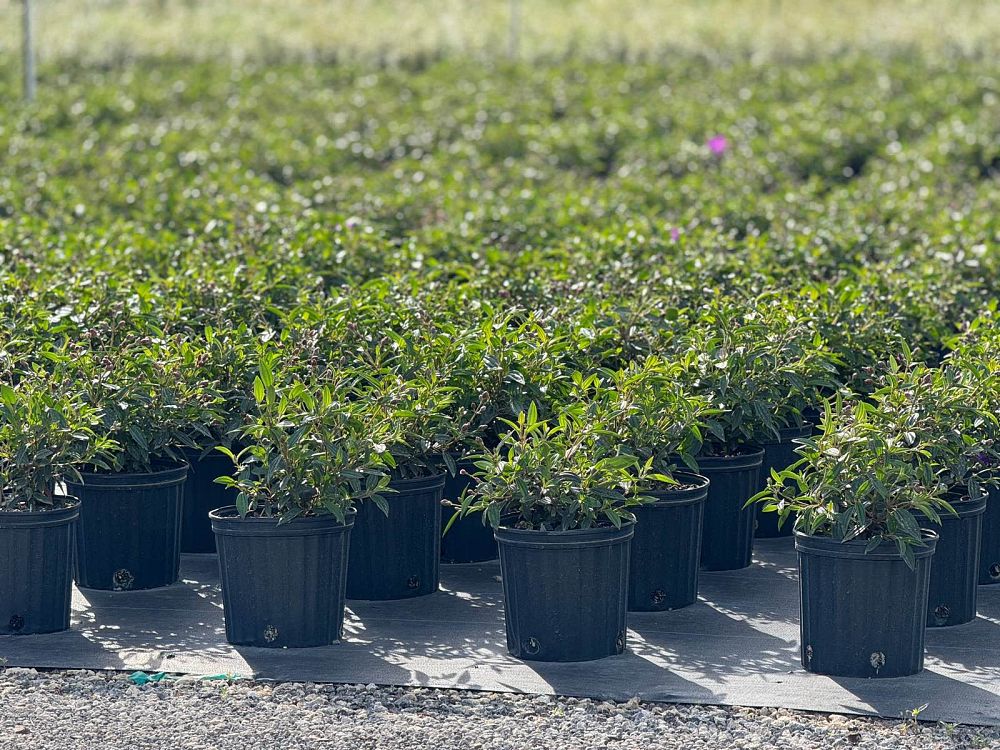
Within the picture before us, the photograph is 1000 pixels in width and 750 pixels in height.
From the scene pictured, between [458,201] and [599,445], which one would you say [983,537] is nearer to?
[599,445]

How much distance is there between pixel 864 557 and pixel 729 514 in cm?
144

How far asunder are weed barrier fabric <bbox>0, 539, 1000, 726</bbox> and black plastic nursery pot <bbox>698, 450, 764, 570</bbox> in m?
0.21

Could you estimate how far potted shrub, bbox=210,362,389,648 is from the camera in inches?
195

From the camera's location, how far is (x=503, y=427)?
6.12 metres

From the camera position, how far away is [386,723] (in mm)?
4387

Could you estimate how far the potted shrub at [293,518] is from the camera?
4.96m

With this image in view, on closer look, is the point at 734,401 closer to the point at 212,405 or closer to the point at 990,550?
the point at 990,550

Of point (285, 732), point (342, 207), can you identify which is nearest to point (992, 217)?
point (342, 207)

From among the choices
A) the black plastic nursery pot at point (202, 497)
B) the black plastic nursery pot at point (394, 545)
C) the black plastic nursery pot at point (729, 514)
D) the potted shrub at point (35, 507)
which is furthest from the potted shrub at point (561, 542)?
the black plastic nursery pot at point (202, 497)

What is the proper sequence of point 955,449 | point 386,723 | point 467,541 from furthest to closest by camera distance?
point 467,541
point 955,449
point 386,723

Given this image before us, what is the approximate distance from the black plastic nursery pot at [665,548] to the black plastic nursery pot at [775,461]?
115 centimetres

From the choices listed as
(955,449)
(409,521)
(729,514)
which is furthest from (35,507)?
(955,449)

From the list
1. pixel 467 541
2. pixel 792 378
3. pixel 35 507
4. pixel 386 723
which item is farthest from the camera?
pixel 467 541

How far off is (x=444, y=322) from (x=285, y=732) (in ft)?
8.56
